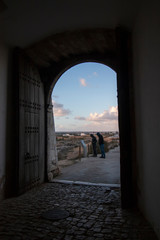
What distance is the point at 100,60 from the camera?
15.8 ft

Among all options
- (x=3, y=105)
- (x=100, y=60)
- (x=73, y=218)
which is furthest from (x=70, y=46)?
(x=73, y=218)

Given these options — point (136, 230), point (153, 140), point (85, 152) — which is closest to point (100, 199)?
point (136, 230)

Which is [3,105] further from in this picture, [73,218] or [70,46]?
[73,218]

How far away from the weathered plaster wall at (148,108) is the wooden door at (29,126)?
2.43 metres

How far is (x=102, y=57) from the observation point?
4.79 meters

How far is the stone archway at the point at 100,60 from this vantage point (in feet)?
10.9

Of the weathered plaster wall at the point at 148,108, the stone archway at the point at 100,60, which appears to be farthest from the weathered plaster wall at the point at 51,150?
the weathered plaster wall at the point at 148,108

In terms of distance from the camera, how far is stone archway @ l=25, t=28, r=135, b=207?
332 cm

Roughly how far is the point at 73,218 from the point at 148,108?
1929 mm

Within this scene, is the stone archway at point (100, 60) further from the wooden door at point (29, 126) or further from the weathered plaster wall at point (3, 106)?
the weathered plaster wall at point (3, 106)

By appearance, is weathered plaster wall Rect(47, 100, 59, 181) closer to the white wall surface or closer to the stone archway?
the stone archway

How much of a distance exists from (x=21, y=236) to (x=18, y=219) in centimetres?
48

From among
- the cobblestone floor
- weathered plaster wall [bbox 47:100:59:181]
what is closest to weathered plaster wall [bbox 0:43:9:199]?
the cobblestone floor

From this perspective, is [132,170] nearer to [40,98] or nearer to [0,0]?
[40,98]
